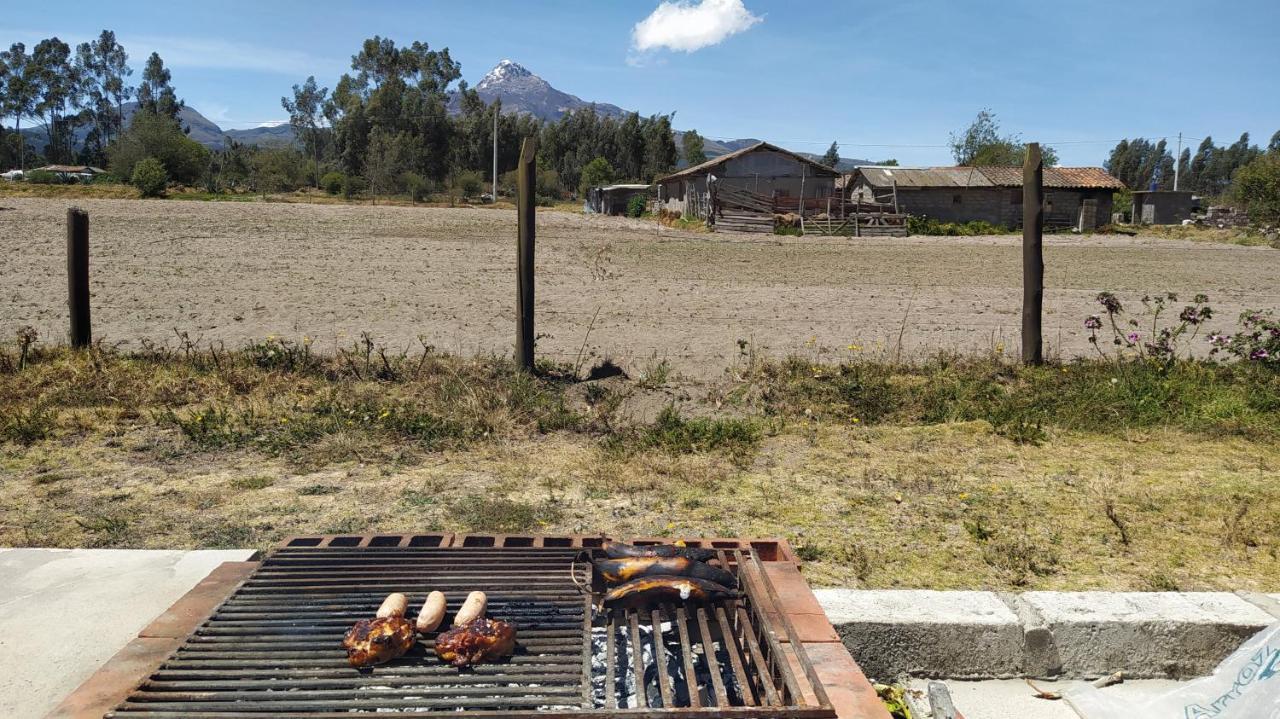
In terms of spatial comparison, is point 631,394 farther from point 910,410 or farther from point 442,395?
point 910,410

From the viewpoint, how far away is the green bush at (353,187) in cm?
5215

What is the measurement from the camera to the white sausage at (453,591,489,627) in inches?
111

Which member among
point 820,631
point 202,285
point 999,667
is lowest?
point 999,667

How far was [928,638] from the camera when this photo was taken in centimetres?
354

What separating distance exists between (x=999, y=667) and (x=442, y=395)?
4.43m

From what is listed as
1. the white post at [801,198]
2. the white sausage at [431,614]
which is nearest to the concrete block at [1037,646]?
the white sausage at [431,614]

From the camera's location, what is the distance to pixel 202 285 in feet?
41.4

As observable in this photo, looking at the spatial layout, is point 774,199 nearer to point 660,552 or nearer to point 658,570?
point 660,552

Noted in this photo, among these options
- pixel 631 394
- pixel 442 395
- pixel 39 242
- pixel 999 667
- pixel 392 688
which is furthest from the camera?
pixel 39 242

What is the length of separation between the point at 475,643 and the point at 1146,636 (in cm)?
254

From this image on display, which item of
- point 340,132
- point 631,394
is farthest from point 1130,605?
point 340,132

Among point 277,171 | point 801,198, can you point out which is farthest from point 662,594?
point 277,171

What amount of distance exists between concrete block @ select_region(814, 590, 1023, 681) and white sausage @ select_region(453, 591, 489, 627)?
1.35 meters

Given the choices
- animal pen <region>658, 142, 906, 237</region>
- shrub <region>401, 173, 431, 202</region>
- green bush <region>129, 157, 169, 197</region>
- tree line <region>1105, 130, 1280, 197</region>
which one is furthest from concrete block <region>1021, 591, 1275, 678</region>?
tree line <region>1105, 130, 1280, 197</region>
